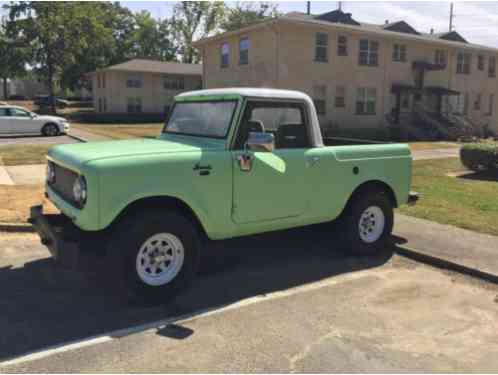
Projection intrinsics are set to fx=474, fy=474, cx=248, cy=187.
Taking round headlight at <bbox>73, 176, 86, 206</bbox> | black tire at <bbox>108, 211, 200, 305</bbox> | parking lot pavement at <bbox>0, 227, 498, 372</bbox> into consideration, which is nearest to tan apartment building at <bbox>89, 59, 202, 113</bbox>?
parking lot pavement at <bbox>0, 227, 498, 372</bbox>

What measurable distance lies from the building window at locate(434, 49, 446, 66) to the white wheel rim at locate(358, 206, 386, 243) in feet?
95.0

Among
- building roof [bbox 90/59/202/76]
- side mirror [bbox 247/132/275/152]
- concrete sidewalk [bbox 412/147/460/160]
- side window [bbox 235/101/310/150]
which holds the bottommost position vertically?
concrete sidewalk [bbox 412/147/460/160]

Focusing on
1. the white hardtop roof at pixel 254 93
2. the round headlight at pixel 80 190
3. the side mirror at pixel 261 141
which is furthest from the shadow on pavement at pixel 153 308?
the white hardtop roof at pixel 254 93

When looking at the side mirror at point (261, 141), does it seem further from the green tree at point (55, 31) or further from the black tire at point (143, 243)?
the green tree at point (55, 31)

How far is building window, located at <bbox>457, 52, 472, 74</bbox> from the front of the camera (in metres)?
33.2

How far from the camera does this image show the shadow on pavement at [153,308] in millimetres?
4074

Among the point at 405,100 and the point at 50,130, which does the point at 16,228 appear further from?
the point at 405,100

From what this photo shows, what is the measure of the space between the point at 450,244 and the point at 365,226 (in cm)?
132

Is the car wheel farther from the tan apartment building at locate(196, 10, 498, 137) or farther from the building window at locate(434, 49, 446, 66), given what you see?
the building window at locate(434, 49, 446, 66)

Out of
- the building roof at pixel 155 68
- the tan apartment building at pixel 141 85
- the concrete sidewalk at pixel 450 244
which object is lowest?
the concrete sidewalk at pixel 450 244

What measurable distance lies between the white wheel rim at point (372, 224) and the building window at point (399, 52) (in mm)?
25932

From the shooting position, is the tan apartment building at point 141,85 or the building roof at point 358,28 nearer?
the building roof at point 358,28

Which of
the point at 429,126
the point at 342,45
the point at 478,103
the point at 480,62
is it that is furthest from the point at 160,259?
the point at 480,62

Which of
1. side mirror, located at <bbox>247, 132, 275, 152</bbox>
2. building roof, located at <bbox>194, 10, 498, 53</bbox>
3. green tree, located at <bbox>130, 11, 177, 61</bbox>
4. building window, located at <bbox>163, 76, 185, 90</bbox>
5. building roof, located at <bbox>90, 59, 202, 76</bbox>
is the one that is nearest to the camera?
side mirror, located at <bbox>247, 132, 275, 152</bbox>
